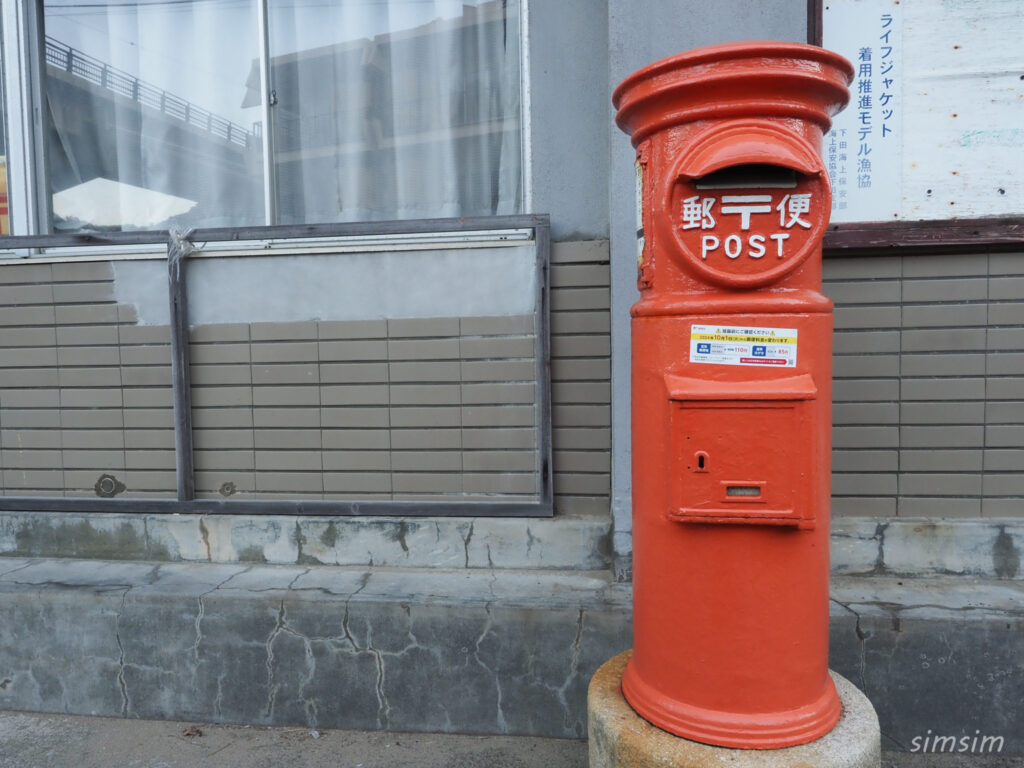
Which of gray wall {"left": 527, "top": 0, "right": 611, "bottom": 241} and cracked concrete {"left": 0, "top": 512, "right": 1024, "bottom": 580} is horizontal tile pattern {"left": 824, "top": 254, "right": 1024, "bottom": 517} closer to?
cracked concrete {"left": 0, "top": 512, "right": 1024, "bottom": 580}

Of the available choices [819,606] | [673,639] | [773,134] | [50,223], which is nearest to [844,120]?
[773,134]

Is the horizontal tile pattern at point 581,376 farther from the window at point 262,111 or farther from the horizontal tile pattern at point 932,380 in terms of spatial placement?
Answer: the horizontal tile pattern at point 932,380

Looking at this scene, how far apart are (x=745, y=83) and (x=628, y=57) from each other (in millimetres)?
1669

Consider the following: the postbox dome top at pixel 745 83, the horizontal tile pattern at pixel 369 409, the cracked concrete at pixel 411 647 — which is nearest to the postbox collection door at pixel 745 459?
the postbox dome top at pixel 745 83

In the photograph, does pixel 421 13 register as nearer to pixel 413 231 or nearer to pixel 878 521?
pixel 413 231

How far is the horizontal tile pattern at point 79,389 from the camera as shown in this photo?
4.10m

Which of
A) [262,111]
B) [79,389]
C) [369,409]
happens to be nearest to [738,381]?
[369,409]

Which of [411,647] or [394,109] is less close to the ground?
[394,109]

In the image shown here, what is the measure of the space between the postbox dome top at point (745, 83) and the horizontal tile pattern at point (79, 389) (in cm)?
322

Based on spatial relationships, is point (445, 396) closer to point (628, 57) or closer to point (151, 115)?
point (628, 57)

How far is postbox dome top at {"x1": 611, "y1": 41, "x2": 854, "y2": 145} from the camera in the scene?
1922 mm

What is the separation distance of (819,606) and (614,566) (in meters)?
1.52

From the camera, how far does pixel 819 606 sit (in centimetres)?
213

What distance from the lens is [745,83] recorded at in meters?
1.94
